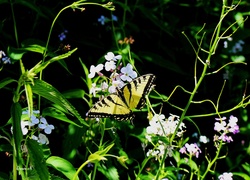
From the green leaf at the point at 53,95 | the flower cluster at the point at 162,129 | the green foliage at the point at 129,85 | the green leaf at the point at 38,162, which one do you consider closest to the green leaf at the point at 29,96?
the green leaf at the point at 53,95

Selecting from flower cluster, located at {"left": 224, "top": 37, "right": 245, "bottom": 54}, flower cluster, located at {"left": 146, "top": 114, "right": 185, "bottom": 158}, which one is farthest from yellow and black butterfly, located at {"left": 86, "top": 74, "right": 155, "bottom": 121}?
flower cluster, located at {"left": 224, "top": 37, "right": 245, "bottom": 54}

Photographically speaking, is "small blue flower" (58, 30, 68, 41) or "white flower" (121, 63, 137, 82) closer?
"white flower" (121, 63, 137, 82)

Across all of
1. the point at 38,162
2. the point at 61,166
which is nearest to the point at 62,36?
the point at 61,166

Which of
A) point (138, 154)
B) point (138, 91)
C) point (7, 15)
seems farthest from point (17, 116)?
point (7, 15)

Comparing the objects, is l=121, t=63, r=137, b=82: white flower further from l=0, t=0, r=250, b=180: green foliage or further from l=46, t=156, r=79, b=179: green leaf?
l=46, t=156, r=79, b=179: green leaf

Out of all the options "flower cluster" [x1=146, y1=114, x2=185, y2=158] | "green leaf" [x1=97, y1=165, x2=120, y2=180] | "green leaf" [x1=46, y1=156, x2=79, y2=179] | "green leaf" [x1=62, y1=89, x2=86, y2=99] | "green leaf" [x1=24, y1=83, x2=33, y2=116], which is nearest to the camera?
"green leaf" [x1=24, y1=83, x2=33, y2=116]

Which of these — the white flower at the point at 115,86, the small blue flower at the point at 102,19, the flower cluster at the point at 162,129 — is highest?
the small blue flower at the point at 102,19

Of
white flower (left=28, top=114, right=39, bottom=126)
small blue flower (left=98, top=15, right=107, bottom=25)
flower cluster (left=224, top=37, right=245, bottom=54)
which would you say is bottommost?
flower cluster (left=224, top=37, right=245, bottom=54)

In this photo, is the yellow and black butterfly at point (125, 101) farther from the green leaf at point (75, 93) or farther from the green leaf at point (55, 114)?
the green leaf at point (75, 93)

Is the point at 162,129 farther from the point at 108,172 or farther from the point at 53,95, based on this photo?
the point at 53,95
